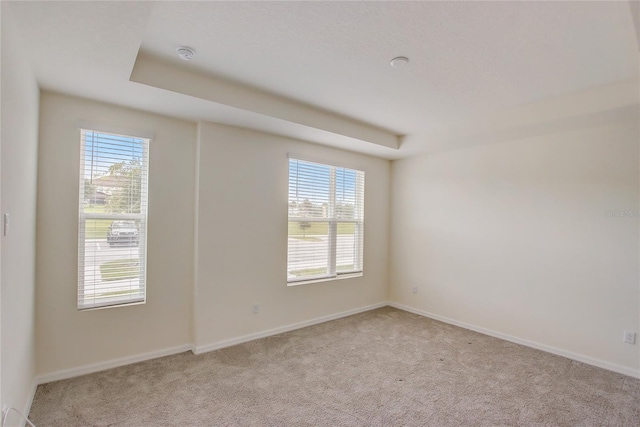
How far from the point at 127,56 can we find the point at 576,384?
4274 mm

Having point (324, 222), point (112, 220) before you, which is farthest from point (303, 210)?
point (112, 220)

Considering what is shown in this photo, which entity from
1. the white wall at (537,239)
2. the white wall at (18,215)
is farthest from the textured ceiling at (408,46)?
the white wall at (537,239)

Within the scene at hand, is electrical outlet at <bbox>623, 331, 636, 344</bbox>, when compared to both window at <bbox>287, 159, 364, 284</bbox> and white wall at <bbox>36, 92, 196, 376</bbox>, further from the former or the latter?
white wall at <bbox>36, 92, 196, 376</bbox>

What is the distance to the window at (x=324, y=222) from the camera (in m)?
4.04

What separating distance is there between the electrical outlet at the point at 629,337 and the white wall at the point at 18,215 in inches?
183

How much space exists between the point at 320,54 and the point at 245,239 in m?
2.08

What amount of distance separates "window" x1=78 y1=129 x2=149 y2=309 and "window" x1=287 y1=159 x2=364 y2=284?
1.64 m

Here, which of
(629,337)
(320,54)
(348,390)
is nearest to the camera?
(320,54)

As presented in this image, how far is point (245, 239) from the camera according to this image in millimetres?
3545

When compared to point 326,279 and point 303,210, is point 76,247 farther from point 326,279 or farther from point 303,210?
point 326,279

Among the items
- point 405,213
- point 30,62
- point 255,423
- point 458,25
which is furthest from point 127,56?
point 405,213

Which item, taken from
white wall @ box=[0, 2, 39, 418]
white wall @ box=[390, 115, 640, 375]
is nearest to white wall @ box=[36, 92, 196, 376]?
white wall @ box=[0, 2, 39, 418]

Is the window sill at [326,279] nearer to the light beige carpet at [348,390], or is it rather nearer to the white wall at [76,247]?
the light beige carpet at [348,390]

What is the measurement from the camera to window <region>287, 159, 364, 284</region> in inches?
159
